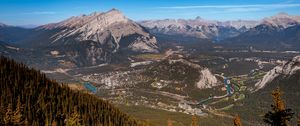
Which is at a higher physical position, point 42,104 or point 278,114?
point 278,114

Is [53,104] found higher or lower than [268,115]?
lower

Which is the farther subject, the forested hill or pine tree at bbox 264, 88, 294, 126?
the forested hill

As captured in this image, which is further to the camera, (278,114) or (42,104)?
(42,104)

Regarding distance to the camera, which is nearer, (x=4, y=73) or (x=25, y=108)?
(x=25, y=108)

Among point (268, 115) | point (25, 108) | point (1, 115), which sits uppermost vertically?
point (268, 115)

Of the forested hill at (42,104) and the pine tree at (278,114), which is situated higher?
the pine tree at (278,114)

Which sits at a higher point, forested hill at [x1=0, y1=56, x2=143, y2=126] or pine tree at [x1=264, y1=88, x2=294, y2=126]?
pine tree at [x1=264, y1=88, x2=294, y2=126]

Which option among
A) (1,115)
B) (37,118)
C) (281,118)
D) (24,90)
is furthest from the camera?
(24,90)

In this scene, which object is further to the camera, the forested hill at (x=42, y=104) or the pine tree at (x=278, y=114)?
the forested hill at (x=42, y=104)

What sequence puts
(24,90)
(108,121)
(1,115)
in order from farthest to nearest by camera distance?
(108,121), (24,90), (1,115)

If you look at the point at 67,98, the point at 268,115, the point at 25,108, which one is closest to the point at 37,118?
the point at 25,108

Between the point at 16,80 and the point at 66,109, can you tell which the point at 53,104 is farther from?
the point at 16,80
